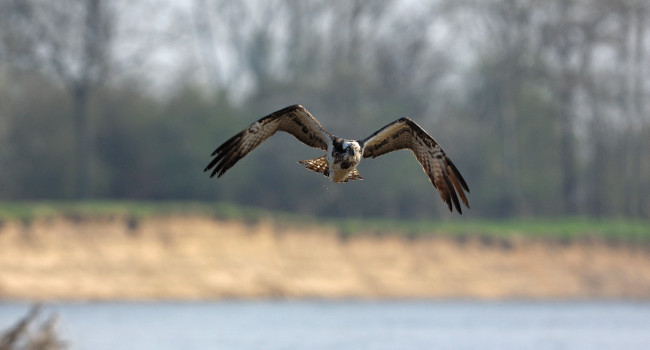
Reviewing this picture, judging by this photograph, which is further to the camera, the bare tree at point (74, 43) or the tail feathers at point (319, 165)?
the bare tree at point (74, 43)

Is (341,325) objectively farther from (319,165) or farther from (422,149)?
(319,165)

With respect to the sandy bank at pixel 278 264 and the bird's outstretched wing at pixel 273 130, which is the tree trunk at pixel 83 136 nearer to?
the sandy bank at pixel 278 264

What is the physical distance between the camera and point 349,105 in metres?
52.9

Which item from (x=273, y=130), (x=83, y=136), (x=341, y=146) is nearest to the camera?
(x=341, y=146)

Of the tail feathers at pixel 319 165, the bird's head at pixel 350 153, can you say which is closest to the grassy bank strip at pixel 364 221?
the tail feathers at pixel 319 165

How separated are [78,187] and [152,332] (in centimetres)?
1832

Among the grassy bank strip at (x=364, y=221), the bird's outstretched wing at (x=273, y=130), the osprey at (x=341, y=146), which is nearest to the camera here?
the osprey at (x=341, y=146)

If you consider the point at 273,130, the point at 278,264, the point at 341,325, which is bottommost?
the point at 341,325

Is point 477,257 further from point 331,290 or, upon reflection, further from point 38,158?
point 38,158

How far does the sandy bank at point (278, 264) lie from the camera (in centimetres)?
3666

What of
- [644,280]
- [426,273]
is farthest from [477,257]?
[644,280]

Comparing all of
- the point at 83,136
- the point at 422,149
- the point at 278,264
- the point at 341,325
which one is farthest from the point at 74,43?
the point at 422,149

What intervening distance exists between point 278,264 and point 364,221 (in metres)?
7.36

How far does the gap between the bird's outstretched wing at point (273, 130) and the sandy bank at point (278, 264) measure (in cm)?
2245
